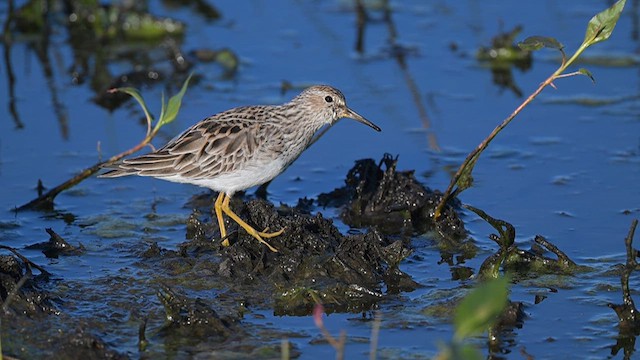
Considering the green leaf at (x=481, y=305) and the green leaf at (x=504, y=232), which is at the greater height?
the green leaf at (x=504, y=232)

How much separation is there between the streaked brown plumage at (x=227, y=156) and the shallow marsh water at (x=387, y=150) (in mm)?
509

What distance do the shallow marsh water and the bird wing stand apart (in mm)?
529

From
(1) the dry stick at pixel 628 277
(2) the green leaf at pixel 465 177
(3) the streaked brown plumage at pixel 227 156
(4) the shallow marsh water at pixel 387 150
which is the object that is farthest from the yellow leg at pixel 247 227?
(1) the dry stick at pixel 628 277

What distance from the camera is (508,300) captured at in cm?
669

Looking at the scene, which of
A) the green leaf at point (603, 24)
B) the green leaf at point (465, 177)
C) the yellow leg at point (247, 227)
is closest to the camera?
the green leaf at point (603, 24)

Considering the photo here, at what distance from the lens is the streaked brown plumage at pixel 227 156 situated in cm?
775

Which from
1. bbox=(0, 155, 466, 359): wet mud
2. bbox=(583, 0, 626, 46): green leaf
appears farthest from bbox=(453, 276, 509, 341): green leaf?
bbox=(583, 0, 626, 46): green leaf

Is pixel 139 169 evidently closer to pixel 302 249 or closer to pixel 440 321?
A: pixel 302 249

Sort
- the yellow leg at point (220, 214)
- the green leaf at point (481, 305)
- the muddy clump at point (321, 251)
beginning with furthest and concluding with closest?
the yellow leg at point (220, 214)
the muddy clump at point (321, 251)
the green leaf at point (481, 305)

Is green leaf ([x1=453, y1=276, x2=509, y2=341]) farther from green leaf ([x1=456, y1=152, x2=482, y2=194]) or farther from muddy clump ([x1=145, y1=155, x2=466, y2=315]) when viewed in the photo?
green leaf ([x1=456, y1=152, x2=482, y2=194])

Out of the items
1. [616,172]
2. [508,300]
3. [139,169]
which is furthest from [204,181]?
[616,172]

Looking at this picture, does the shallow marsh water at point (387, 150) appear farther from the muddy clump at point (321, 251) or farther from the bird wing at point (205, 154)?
the bird wing at point (205, 154)

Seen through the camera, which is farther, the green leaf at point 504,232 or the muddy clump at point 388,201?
the muddy clump at point 388,201

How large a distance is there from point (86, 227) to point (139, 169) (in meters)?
0.76
